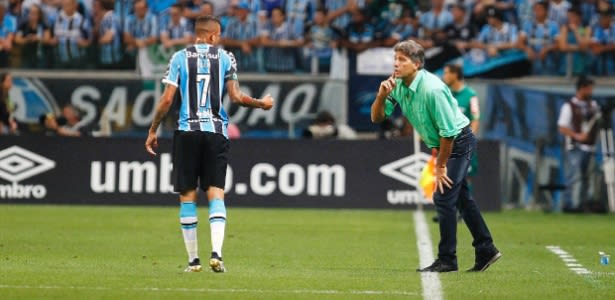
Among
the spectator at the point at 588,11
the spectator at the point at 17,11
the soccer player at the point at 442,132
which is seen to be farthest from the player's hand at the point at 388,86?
the spectator at the point at 17,11

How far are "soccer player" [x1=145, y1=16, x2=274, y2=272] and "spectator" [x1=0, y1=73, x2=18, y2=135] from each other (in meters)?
12.4

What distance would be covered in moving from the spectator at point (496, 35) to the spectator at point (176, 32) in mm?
4882

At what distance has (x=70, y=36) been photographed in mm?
24594

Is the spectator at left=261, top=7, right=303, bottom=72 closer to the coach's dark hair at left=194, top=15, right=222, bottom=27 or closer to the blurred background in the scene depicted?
the blurred background

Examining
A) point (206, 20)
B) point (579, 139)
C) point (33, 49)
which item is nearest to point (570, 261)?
point (206, 20)

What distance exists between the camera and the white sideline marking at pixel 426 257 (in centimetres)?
1017

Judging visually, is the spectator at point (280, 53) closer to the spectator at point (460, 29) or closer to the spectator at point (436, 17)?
the spectator at point (436, 17)

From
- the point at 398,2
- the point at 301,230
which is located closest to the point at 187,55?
the point at 301,230

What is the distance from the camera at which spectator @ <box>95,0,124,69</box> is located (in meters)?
24.0

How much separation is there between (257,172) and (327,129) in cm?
139

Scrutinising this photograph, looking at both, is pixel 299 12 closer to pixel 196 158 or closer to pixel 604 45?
pixel 604 45

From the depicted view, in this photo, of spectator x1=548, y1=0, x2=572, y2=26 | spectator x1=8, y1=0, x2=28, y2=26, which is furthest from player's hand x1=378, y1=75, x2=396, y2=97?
spectator x1=8, y1=0, x2=28, y2=26

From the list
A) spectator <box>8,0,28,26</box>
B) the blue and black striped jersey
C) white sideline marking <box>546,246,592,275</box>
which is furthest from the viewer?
spectator <box>8,0,28,26</box>

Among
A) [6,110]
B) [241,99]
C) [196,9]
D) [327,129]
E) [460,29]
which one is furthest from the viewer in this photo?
[196,9]
